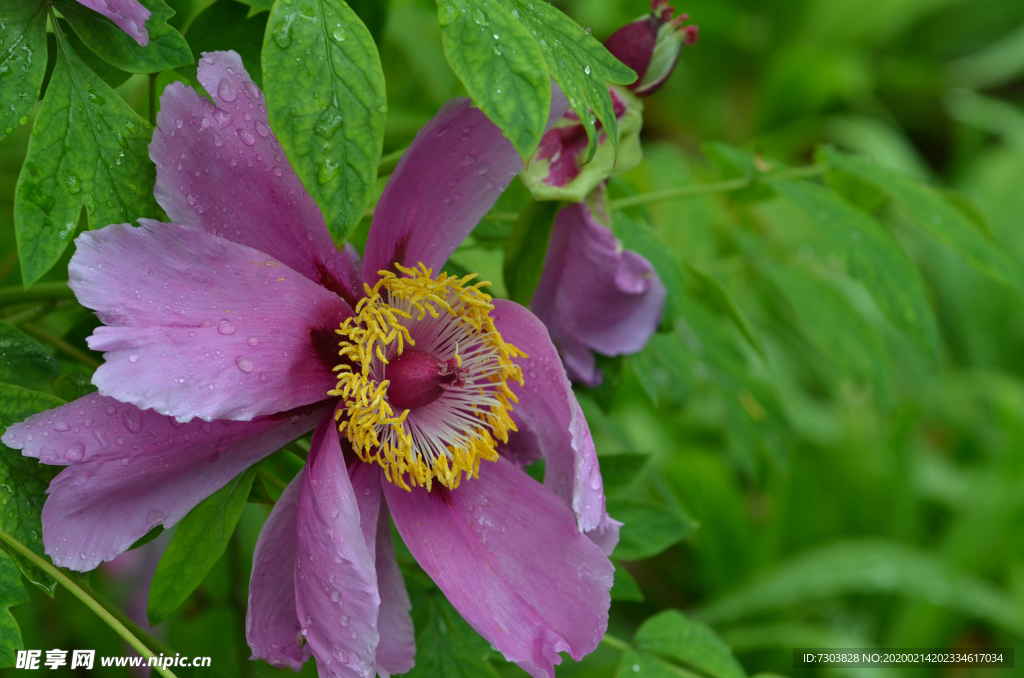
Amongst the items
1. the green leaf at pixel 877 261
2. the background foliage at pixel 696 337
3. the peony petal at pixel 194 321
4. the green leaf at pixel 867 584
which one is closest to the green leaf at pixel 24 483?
the background foliage at pixel 696 337

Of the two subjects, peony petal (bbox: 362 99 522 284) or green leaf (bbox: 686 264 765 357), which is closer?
peony petal (bbox: 362 99 522 284)

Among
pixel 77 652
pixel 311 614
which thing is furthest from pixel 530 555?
pixel 77 652

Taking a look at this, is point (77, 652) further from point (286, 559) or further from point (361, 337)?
point (361, 337)

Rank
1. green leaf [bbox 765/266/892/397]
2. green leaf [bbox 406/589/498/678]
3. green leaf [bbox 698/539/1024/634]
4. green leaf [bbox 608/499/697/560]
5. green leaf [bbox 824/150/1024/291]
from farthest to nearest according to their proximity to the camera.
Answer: green leaf [bbox 698/539/1024/634]
green leaf [bbox 765/266/892/397]
green leaf [bbox 824/150/1024/291]
green leaf [bbox 608/499/697/560]
green leaf [bbox 406/589/498/678]

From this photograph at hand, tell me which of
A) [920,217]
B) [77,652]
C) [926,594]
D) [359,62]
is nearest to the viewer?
[359,62]

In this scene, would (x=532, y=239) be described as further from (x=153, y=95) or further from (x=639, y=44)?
(x=153, y=95)

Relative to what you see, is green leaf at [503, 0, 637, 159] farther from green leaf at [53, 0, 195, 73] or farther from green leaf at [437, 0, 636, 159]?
green leaf at [53, 0, 195, 73]

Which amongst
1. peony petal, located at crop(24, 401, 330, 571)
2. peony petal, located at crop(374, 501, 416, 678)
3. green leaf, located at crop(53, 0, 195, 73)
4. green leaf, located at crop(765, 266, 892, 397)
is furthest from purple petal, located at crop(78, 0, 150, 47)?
green leaf, located at crop(765, 266, 892, 397)

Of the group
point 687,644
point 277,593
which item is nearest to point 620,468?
point 687,644
